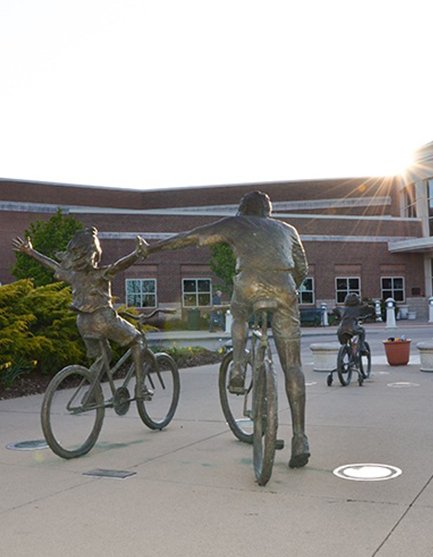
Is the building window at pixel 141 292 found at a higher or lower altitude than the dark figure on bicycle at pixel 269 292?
higher

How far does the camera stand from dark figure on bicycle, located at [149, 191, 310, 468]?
5.58 meters

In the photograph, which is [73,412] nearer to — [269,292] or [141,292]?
[269,292]

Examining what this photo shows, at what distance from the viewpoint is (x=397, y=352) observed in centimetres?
1404

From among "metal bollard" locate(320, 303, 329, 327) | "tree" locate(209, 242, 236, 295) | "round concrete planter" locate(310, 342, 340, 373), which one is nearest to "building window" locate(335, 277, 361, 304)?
"metal bollard" locate(320, 303, 329, 327)

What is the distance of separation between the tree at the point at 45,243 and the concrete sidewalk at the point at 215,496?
25919mm

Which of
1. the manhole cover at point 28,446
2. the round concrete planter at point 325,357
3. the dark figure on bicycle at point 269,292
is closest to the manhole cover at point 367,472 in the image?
the dark figure on bicycle at point 269,292

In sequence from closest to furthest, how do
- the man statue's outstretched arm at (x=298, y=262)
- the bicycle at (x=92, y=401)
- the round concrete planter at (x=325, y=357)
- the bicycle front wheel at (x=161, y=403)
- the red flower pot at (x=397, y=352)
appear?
the man statue's outstretched arm at (x=298, y=262) < the bicycle at (x=92, y=401) < the bicycle front wheel at (x=161, y=403) < the round concrete planter at (x=325, y=357) < the red flower pot at (x=397, y=352)

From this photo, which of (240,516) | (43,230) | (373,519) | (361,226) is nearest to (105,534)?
(240,516)

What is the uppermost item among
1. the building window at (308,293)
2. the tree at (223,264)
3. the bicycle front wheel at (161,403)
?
the tree at (223,264)

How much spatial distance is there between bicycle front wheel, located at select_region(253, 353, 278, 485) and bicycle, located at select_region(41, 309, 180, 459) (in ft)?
6.06

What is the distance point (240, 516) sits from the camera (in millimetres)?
4398

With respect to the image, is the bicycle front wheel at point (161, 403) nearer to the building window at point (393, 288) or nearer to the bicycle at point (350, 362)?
the bicycle at point (350, 362)

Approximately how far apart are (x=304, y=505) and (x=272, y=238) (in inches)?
83.0

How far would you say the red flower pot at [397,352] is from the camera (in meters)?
14.0
